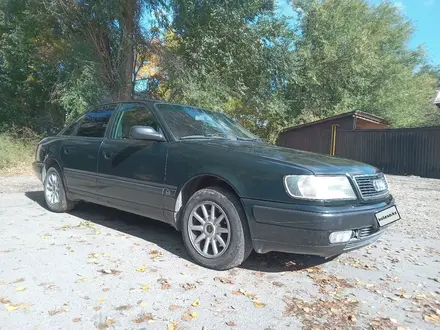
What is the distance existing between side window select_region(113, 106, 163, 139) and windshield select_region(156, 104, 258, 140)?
0.55ft

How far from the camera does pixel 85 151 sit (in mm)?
5316

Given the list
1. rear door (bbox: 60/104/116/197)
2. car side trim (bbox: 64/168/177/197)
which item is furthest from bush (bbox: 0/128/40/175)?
car side trim (bbox: 64/168/177/197)

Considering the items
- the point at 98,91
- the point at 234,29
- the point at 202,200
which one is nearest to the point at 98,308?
the point at 202,200

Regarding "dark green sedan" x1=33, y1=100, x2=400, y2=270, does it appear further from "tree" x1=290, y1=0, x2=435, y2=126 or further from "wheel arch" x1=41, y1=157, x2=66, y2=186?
"tree" x1=290, y1=0, x2=435, y2=126

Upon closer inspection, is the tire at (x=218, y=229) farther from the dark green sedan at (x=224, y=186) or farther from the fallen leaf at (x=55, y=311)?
Result: the fallen leaf at (x=55, y=311)

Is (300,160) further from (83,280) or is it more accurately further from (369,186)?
(83,280)

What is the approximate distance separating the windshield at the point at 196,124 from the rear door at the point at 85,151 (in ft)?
3.53

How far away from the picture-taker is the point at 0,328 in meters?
2.63

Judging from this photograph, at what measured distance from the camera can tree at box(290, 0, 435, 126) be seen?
22859mm

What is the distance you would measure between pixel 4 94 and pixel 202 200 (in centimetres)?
1749

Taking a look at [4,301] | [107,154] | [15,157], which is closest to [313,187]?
[4,301]

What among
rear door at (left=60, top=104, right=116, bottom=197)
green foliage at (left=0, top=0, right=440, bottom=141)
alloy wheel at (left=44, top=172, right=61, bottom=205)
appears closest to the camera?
rear door at (left=60, top=104, right=116, bottom=197)

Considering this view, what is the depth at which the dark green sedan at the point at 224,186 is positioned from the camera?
3328 mm

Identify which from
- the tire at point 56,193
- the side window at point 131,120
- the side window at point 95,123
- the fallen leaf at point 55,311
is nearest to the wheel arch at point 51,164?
the tire at point 56,193
